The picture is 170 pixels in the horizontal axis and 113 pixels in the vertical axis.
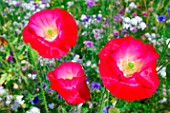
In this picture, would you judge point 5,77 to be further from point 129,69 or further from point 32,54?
point 129,69

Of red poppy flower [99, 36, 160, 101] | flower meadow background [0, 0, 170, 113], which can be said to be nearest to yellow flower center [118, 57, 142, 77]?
red poppy flower [99, 36, 160, 101]

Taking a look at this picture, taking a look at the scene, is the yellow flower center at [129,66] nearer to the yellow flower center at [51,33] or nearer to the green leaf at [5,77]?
the yellow flower center at [51,33]

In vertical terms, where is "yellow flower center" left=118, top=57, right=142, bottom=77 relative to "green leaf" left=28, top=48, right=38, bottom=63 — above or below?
below

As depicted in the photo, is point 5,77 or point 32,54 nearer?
point 32,54

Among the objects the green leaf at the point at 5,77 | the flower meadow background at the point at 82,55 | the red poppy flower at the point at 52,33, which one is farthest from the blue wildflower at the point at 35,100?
the red poppy flower at the point at 52,33

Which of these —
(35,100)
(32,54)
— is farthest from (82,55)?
(32,54)

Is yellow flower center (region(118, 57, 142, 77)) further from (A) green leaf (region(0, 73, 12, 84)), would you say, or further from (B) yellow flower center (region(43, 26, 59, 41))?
(A) green leaf (region(0, 73, 12, 84))
